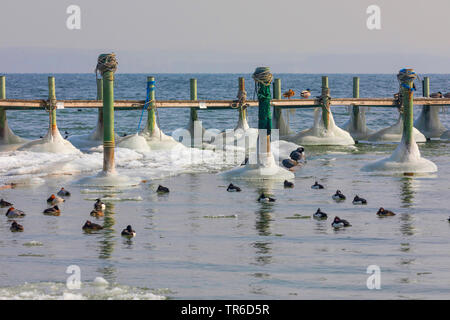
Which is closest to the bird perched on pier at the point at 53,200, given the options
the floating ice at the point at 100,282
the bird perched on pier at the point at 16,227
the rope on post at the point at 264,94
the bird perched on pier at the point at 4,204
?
the bird perched on pier at the point at 4,204

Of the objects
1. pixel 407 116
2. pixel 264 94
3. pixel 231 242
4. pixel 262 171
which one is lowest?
pixel 231 242

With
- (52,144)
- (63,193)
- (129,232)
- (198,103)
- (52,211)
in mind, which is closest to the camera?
(129,232)

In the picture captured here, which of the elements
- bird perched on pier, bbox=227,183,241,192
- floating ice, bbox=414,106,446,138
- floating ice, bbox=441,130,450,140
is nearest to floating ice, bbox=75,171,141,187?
bird perched on pier, bbox=227,183,241,192

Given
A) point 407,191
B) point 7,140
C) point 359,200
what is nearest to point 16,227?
point 359,200

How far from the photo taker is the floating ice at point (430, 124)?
42250mm

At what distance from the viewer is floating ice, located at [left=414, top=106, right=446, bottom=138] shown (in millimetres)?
42250

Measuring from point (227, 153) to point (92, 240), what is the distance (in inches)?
689

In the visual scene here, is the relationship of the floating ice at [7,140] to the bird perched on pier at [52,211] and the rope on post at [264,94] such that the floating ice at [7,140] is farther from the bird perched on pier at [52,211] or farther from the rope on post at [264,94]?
the bird perched on pier at [52,211]

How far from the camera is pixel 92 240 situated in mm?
16109

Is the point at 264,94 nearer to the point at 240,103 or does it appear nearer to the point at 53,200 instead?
the point at 53,200

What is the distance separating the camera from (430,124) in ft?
140

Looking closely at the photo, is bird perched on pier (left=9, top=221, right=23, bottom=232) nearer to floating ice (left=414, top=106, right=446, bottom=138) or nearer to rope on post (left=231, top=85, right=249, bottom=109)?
rope on post (left=231, top=85, right=249, bottom=109)
